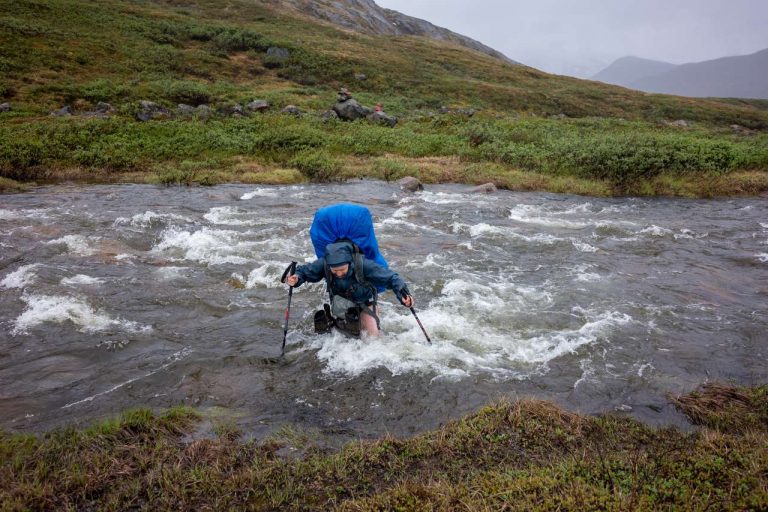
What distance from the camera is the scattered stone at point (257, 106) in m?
35.5

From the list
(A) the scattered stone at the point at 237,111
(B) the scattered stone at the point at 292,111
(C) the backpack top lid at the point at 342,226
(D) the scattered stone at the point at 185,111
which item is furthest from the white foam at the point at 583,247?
(D) the scattered stone at the point at 185,111

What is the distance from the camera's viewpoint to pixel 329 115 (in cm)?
3553

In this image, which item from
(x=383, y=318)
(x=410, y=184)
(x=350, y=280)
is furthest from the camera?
(x=410, y=184)

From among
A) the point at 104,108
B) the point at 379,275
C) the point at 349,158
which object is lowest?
the point at 379,275

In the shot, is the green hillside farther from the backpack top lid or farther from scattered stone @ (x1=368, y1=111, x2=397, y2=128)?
the backpack top lid

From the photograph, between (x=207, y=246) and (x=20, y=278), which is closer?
(x=20, y=278)

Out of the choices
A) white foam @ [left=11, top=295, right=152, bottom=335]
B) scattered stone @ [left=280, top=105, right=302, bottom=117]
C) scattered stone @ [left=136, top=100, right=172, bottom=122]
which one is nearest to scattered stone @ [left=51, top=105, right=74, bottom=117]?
scattered stone @ [left=136, top=100, right=172, bottom=122]

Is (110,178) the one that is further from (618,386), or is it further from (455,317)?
(618,386)

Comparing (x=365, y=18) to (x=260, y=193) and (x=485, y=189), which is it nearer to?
(x=485, y=189)

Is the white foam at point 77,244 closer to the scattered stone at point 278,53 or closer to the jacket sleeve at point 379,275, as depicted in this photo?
the jacket sleeve at point 379,275

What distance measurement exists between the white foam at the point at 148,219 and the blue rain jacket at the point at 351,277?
31.1 ft

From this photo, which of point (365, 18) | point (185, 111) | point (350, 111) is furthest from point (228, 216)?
point (365, 18)

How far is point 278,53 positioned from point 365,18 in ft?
246

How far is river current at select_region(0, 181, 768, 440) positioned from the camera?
21.9ft
